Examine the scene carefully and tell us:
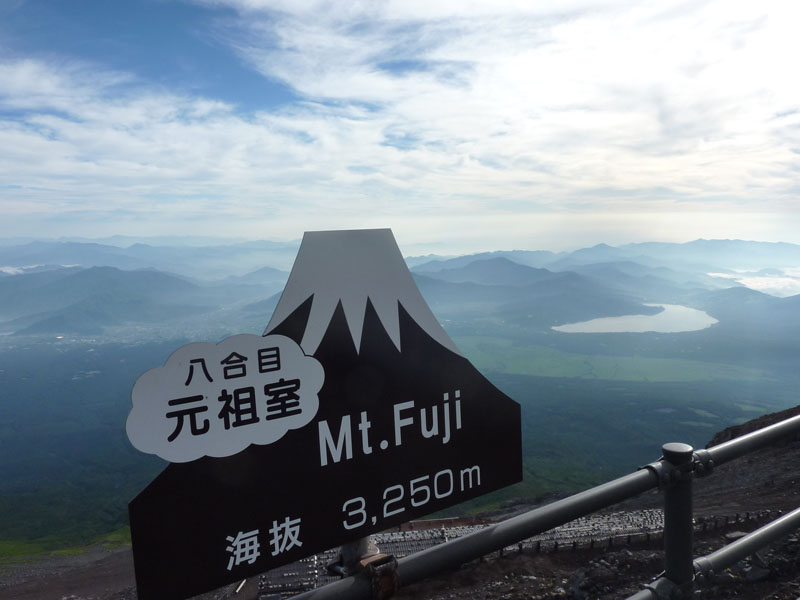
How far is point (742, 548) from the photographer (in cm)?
282

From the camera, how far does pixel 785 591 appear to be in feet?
20.9

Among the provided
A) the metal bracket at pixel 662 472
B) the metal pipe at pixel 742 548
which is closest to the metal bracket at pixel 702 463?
the metal bracket at pixel 662 472

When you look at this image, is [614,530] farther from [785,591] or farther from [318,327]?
[318,327]

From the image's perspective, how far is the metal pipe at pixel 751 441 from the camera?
261 centimetres

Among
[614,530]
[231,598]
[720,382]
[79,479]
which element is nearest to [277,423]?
[231,598]

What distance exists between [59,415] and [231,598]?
204385 millimetres

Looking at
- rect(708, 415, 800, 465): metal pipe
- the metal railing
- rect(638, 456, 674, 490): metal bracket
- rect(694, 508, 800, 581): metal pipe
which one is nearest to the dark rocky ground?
rect(694, 508, 800, 581): metal pipe

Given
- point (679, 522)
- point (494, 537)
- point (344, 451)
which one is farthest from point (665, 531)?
point (344, 451)

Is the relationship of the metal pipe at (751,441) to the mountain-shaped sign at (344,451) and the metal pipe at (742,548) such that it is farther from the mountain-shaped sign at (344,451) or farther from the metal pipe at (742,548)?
the mountain-shaped sign at (344,451)

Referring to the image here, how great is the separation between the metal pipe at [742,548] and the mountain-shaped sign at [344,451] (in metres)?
1.22

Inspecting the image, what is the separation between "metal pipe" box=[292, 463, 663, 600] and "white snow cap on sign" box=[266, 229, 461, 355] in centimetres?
119

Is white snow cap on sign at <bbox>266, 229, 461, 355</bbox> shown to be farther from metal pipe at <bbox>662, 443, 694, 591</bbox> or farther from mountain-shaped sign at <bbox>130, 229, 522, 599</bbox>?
metal pipe at <bbox>662, 443, 694, 591</bbox>

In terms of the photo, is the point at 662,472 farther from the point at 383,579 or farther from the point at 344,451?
the point at 344,451

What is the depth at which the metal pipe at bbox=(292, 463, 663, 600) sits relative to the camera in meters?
2.01
